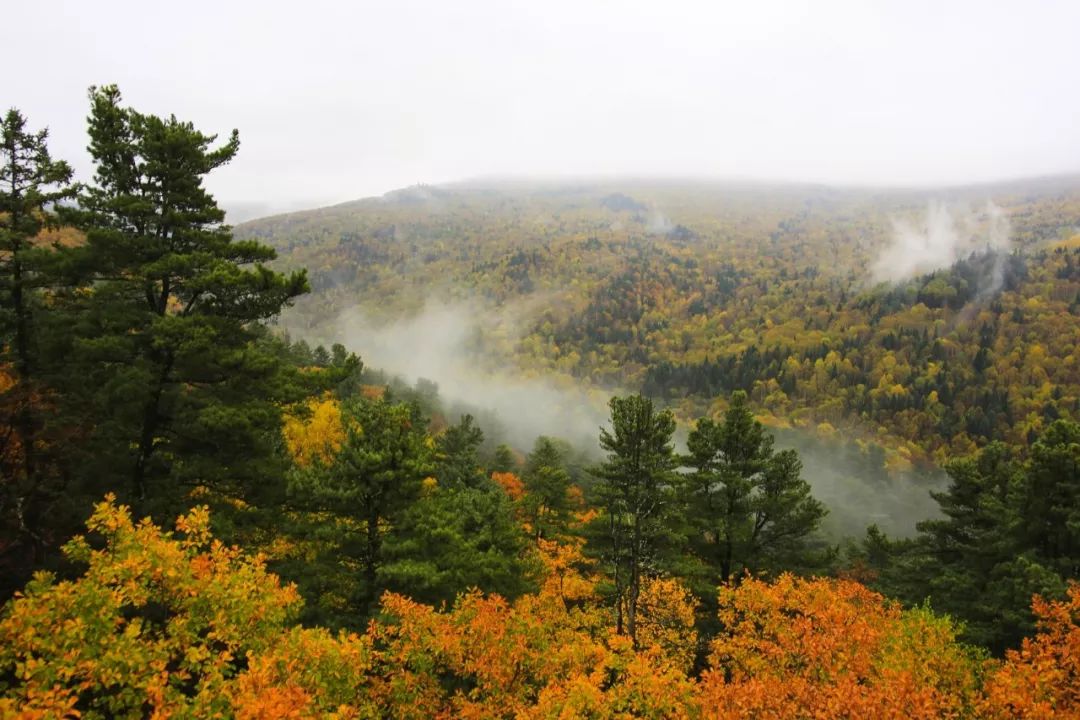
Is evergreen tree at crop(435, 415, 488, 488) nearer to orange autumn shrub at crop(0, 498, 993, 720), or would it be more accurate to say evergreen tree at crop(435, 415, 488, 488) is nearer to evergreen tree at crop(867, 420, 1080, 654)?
orange autumn shrub at crop(0, 498, 993, 720)

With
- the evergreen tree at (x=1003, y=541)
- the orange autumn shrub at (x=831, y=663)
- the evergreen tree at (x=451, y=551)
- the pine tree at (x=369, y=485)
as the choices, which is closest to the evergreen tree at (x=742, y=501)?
the orange autumn shrub at (x=831, y=663)

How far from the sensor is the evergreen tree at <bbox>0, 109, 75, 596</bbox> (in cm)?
1494

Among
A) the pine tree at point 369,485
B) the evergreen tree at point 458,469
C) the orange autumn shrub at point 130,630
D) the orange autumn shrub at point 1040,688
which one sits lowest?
the evergreen tree at point 458,469

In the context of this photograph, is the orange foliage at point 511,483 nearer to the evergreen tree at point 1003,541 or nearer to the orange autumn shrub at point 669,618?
the orange autumn shrub at point 669,618

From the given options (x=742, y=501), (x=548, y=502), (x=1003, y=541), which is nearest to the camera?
(x=1003, y=541)

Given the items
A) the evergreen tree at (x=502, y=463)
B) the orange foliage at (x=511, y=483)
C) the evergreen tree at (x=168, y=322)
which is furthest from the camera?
the evergreen tree at (x=502, y=463)

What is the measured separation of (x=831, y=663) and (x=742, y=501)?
12135 mm

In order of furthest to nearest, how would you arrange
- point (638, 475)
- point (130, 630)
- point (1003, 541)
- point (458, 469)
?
1. point (458, 469)
2. point (638, 475)
3. point (1003, 541)
4. point (130, 630)

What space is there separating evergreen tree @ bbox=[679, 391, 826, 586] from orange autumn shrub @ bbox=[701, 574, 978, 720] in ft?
8.38

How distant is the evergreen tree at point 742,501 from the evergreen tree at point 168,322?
72.9ft

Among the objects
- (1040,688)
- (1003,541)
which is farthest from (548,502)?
(1040,688)

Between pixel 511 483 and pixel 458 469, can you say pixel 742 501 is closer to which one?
pixel 458 469

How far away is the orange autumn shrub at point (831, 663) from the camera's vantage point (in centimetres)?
1450

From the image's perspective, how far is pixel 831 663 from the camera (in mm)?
19516
